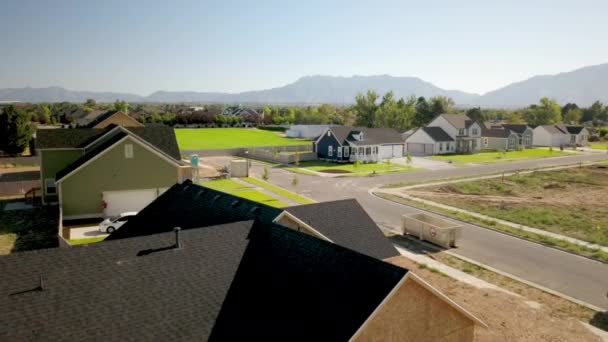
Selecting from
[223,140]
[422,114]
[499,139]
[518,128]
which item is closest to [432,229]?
[499,139]

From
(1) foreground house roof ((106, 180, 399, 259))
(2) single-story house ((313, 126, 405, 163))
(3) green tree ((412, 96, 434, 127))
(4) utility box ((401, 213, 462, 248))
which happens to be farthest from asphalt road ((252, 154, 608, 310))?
(3) green tree ((412, 96, 434, 127))

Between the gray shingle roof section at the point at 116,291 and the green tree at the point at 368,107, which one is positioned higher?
the green tree at the point at 368,107

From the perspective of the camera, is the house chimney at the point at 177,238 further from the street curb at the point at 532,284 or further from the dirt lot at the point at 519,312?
the street curb at the point at 532,284

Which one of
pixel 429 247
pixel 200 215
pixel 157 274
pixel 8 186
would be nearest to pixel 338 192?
pixel 429 247

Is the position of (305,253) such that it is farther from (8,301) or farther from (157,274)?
(8,301)

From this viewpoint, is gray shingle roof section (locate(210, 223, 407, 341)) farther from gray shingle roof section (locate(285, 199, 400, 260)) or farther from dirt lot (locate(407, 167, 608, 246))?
dirt lot (locate(407, 167, 608, 246))

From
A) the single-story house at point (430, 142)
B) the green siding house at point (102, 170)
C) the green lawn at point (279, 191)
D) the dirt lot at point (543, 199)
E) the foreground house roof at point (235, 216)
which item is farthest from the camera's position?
the single-story house at point (430, 142)

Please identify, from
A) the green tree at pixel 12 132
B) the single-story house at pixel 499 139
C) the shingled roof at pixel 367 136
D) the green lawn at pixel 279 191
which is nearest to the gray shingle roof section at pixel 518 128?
the single-story house at pixel 499 139
